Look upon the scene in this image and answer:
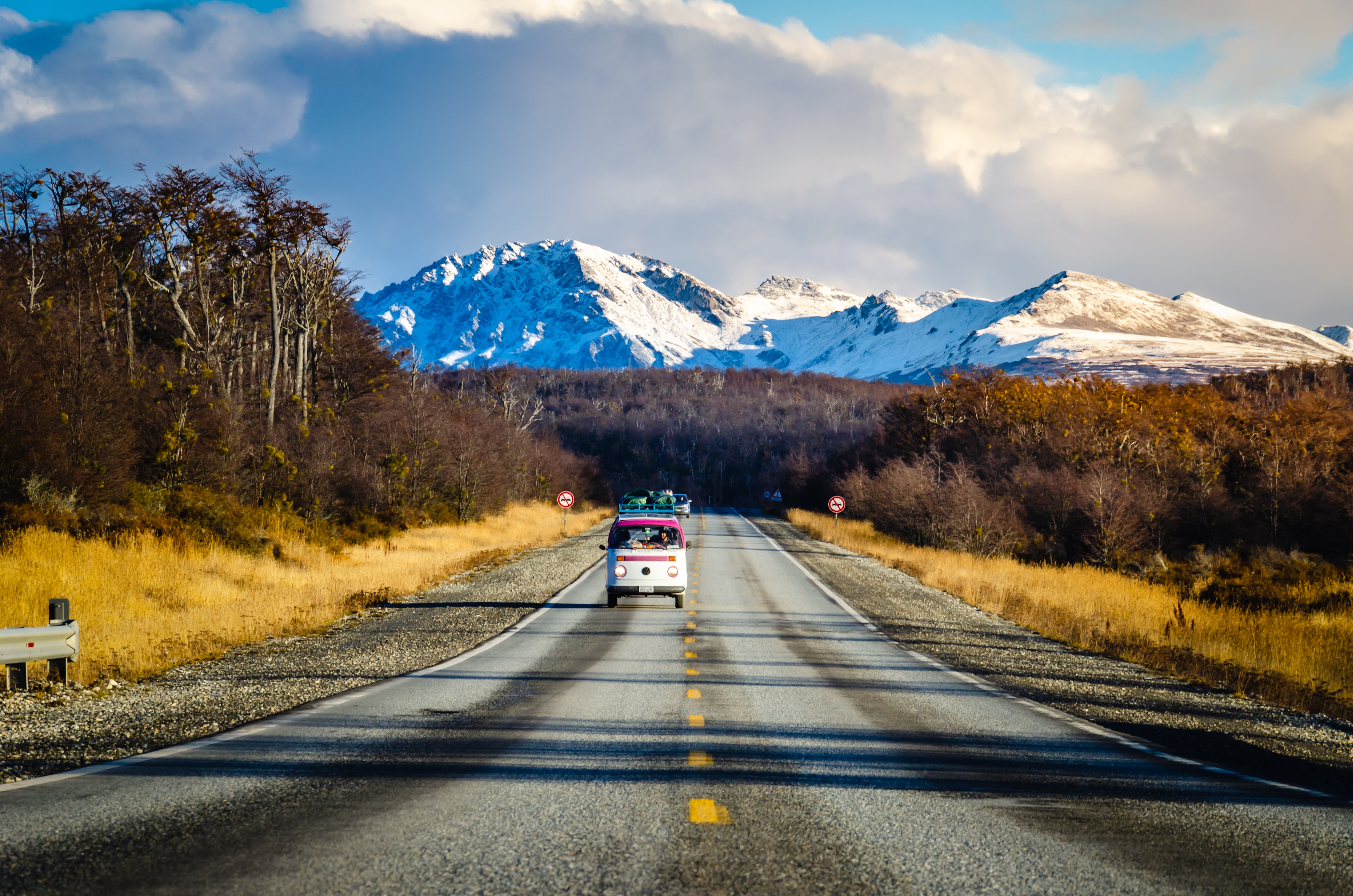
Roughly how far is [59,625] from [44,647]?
0.91ft

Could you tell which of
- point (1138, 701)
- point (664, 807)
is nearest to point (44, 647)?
point (664, 807)

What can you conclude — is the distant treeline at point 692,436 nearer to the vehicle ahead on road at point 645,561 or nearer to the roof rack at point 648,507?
the roof rack at point 648,507

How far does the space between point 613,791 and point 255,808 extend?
7.35 ft

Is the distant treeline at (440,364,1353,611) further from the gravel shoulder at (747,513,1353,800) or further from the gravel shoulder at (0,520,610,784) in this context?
the gravel shoulder at (0,520,610,784)

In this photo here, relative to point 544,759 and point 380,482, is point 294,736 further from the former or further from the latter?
point 380,482

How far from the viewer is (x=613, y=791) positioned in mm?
5613

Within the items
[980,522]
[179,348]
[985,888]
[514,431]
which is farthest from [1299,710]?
[514,431]

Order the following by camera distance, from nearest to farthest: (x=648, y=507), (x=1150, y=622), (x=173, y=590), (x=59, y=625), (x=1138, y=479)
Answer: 1. (x=59, y=625)
2. (x=173, y=590)
3. (x=1150, y=622)
4. (x=1138, y=479)
5. (x=648, y=507)

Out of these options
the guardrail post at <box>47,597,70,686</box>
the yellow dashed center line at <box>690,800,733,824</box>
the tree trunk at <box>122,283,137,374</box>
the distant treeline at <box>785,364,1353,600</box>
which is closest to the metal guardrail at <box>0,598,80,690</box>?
the guardrail post at <box>47,597,70,686</box>

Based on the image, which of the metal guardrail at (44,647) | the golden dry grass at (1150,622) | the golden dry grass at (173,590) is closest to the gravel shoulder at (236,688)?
the metal guardrail at (44,647)

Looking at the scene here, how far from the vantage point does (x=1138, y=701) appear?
32.3ft

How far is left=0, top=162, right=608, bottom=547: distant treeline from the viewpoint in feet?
60.3

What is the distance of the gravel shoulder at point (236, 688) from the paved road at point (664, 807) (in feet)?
2.12

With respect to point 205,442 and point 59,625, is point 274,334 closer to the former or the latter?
point 205,442
